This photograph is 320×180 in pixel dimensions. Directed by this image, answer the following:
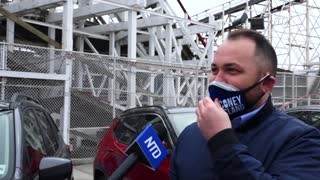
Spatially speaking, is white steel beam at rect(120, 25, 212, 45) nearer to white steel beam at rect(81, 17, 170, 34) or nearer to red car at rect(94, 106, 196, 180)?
white steel beam at rect(81, 17, 170, 34)

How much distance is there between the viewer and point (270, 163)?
5.31 ft

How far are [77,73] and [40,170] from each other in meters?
8.47

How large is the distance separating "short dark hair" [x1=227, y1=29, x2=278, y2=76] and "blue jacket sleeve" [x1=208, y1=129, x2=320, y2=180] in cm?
29

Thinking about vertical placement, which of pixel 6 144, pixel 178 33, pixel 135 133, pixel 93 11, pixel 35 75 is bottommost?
pixel 135 133

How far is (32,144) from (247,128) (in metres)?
2.59

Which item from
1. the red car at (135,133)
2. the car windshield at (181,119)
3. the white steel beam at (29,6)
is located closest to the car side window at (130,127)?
the red car at (135,133)

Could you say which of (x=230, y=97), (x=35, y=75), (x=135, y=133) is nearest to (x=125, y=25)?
(x=35, y=75)

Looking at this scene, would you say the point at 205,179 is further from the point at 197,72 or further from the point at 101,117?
the point at 197,72

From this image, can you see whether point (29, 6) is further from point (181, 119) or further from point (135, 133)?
point (181, 119)

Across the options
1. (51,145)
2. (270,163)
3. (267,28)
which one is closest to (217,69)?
(270,163)

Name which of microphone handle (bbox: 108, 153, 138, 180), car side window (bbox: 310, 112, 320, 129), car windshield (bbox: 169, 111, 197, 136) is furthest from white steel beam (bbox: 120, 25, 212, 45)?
microphone handle (bbox: 108, 153, 138, 180)

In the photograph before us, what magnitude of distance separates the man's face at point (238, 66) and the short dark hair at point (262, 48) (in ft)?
0.07

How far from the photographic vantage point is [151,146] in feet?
6.38

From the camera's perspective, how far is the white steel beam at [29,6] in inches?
582
